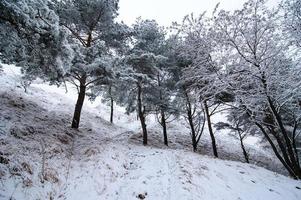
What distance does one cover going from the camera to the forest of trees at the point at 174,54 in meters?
6.09

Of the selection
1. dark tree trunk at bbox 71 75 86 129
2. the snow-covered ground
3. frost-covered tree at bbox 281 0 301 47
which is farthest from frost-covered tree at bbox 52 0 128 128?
frost-covered tree at bbox 281 0 301 47

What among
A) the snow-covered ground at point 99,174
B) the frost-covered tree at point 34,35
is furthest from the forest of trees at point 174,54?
the snow-covered ground at point 99,174

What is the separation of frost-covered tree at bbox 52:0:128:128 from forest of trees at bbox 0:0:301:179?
0.06 meters

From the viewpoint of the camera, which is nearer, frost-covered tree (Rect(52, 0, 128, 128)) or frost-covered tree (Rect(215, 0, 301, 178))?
frost-covered tree (Rect(215, 0, 301, 178))

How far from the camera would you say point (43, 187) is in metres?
5.19

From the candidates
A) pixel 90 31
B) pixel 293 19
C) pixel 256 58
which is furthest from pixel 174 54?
pixel 293 19

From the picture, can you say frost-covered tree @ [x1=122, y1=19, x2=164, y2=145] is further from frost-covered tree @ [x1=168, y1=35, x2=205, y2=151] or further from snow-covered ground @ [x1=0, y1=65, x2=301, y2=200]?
snow-covered ground @ [x1=0, y1=65, x2=301, y2=200]

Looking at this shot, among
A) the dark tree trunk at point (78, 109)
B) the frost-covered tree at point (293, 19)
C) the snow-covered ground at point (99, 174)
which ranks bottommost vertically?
the snow-covered ground at point (99, 174)

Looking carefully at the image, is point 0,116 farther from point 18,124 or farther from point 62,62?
point 62,62

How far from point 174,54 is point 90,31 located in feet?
19.6

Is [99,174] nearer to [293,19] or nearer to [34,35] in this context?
[34,35]

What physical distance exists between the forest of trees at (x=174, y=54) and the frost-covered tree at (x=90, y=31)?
6 centimetres

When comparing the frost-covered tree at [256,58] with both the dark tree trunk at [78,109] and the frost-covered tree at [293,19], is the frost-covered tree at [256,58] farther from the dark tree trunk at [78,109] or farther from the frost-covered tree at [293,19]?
the dark tree trunk at [78,109]

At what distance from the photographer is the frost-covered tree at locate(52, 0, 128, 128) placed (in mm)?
10391
